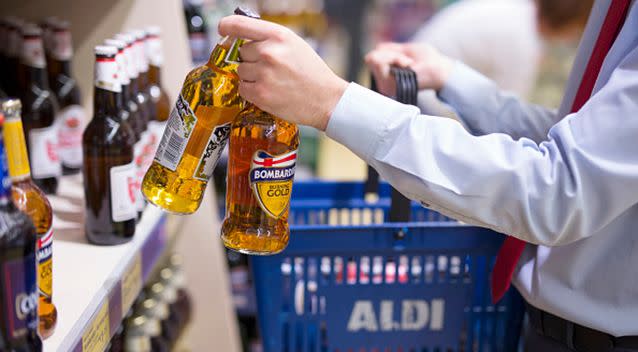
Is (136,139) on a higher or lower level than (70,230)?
higher

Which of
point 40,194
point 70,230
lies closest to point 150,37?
point 70,230

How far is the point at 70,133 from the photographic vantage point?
82.4 inches

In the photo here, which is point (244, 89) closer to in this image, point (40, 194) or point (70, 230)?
point (40, 194)

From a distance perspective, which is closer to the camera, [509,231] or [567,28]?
[509,231]

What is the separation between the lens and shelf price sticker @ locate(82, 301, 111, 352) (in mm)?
1339

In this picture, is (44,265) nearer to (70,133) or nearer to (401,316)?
(401,316)

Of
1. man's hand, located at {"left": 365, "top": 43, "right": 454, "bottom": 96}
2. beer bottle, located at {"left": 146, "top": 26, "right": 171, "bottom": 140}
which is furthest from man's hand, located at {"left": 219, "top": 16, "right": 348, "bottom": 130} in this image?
beer bottle, located at {"left": 146, "top": 26, "right": 171, "bottom": 140}

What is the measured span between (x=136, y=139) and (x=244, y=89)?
0.68 metres

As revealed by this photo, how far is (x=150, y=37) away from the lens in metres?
1.99

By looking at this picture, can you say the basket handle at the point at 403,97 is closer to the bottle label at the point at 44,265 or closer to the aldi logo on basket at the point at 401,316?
the aldi logo on basket at the point at 401,316

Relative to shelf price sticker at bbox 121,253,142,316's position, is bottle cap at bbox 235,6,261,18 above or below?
above

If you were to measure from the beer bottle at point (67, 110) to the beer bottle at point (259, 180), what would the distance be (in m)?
0.84

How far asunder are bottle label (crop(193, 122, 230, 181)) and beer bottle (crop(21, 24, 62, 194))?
2.44 feet

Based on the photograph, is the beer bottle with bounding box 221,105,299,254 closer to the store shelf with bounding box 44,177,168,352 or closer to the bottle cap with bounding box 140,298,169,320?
the store shelf with bounding box 44,177,168,352
